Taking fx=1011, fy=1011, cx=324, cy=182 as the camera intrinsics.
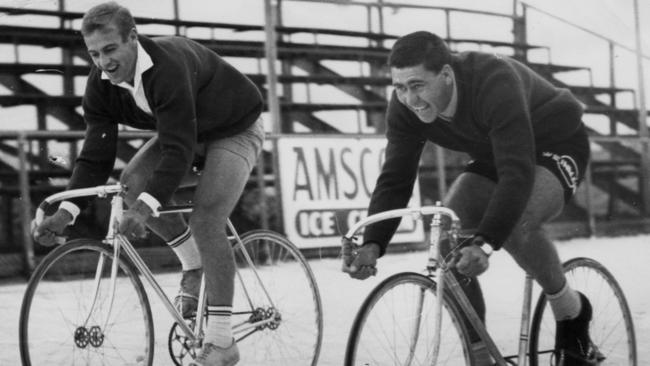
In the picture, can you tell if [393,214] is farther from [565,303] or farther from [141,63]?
[141,63]

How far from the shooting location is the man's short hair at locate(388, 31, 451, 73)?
3.12 meters

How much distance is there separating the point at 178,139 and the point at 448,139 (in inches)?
36.8

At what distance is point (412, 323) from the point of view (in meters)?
3.07

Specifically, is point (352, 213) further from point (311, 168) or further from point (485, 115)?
point (485, 115)

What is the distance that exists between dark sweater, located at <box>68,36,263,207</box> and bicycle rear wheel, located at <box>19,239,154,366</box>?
10.3 inches

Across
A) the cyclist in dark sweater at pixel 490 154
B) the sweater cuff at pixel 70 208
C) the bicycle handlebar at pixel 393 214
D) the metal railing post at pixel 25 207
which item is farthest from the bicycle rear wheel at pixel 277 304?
the metal railing post at pixel 25 207

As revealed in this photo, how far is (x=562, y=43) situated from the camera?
12.1 metres

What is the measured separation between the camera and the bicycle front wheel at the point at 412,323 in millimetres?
2930

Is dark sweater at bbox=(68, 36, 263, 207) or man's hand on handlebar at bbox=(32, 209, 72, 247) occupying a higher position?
dark sweater at bbox=(68, 36, 263, 207)

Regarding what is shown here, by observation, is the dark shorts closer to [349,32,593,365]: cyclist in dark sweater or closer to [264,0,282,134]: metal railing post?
[349,32,593,365]: cyclist in dark sweater

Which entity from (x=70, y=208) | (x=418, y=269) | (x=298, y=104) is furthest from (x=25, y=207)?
(x=70, y=208)

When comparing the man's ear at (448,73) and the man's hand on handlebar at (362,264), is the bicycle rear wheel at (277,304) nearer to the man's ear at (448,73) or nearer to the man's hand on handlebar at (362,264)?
the man's hand on handlebar at (362,264)

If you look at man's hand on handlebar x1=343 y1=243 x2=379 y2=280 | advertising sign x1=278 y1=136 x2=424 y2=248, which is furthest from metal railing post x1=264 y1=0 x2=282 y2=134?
man's hand on handlebar x1=343 y1=243 x2=379 y2=280

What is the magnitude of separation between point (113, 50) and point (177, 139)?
368 millimetres
